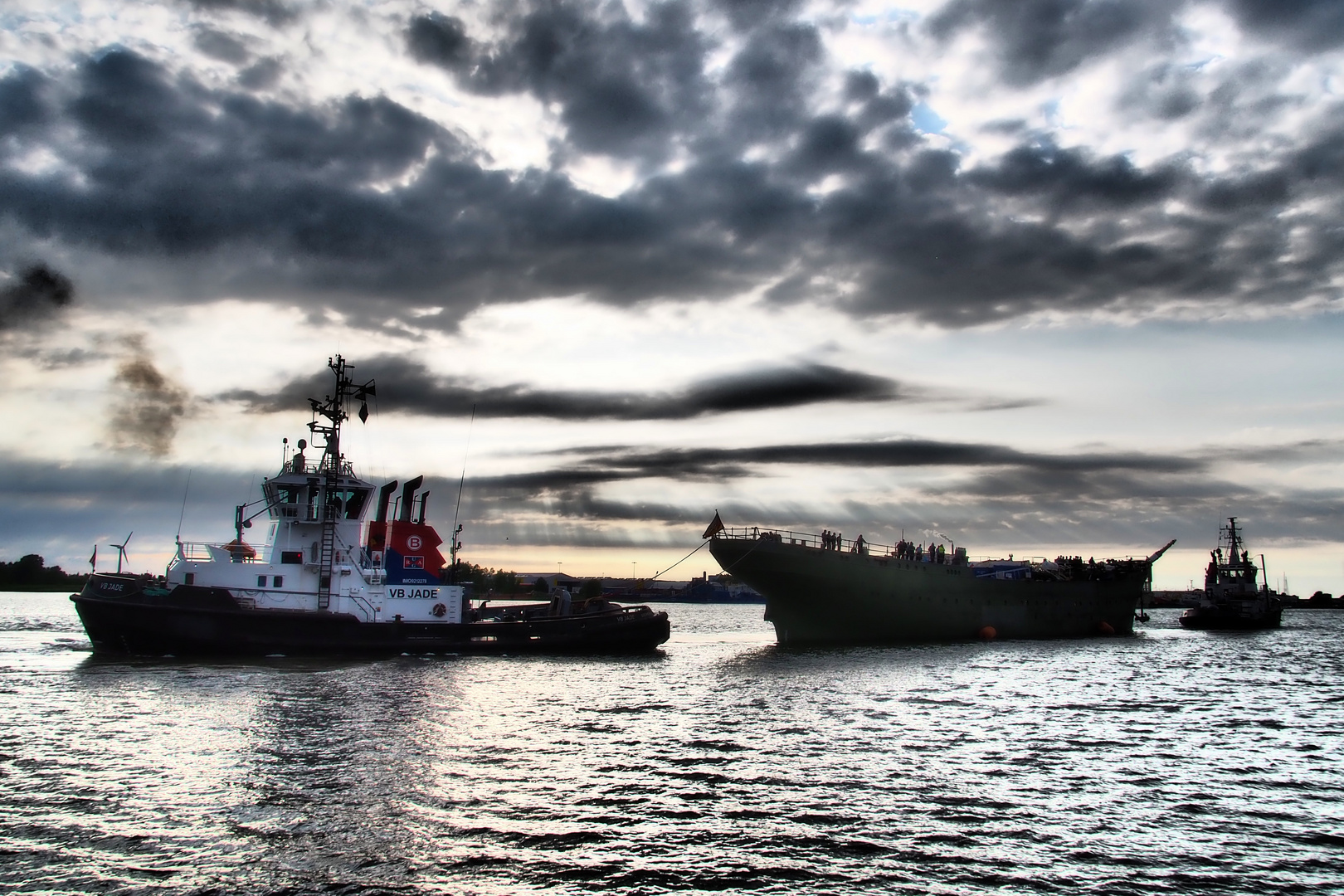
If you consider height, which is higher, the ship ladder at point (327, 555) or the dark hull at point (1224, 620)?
the ship ladder at point (327, 555)

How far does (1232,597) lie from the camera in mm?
79938

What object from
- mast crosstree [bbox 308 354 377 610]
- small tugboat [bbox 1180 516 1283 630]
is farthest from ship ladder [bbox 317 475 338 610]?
small tugboat [bbox 1180 516 1283 630]

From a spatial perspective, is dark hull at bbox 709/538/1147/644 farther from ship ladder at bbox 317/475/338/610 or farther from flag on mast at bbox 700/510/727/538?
ship ladder at bbox 317/475/338/610

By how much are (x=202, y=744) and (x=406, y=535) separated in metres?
20.5

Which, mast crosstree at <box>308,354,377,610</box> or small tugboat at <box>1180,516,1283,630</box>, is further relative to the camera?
small tugboat at <box>1180,516,1283,630</box>

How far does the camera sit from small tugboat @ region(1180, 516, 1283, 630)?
261ft

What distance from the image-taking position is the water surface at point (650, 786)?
11.1 m

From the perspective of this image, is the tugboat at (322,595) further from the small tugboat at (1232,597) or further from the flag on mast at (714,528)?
the small tugboat at (1232,597)

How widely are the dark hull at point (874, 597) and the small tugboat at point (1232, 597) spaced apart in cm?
3048

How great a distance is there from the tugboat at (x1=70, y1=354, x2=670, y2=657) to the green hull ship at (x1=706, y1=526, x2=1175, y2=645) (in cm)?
1059

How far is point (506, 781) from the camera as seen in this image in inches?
620

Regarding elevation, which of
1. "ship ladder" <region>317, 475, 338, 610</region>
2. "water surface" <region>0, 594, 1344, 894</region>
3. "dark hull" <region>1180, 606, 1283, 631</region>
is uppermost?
"ship ladder" <region>317, 475, 338, 610</region>

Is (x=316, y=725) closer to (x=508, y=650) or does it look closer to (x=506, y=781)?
(x=506, y=781)

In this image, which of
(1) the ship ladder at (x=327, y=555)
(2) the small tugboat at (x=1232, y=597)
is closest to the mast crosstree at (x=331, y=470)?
(1) the ship ladder at (x=327, y=555)
